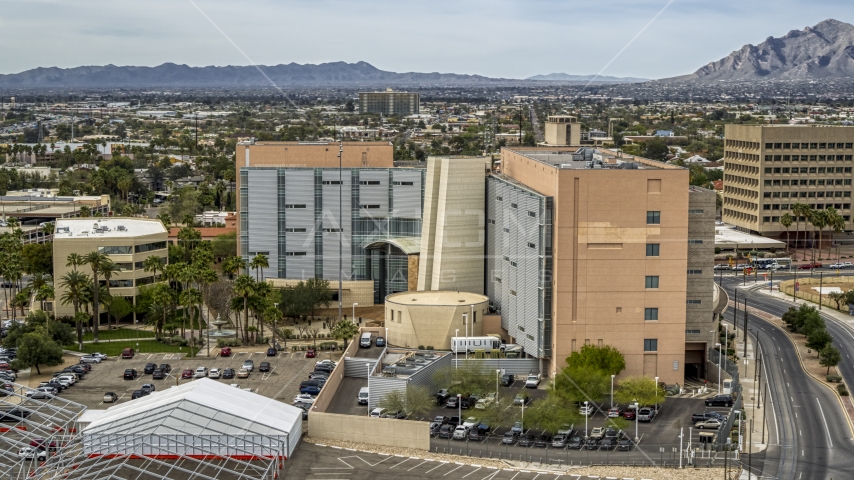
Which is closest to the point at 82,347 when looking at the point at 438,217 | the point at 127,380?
the point at 127,380

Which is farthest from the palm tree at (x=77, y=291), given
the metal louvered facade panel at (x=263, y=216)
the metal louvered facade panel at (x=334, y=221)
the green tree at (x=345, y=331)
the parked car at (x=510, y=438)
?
the parked car at (x=510, y=438)

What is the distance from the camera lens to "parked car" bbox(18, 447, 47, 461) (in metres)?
54.4

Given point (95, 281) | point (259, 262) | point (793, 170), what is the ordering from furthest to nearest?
point (793, 170)
point (259, 262)
point (95, 281)

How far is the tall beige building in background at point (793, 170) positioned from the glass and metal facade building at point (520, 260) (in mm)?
60914

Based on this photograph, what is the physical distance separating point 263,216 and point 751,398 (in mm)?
47431

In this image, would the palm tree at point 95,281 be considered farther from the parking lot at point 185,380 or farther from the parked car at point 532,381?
the parked car at point 532,381

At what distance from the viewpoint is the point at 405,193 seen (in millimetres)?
104750

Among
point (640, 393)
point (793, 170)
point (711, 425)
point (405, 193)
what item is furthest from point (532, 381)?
point (793, 170)

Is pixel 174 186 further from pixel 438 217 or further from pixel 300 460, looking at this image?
pixel 300 460

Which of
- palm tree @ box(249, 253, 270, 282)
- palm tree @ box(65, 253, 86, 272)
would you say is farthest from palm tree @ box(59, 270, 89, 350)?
palm tree @ box(249, 253, 270, 282)

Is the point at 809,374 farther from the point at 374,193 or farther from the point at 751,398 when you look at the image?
the point at 374,193

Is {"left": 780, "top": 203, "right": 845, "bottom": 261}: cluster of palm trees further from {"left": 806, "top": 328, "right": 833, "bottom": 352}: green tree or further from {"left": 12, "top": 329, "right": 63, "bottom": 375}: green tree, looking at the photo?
{"left": 12, "top": 329, "right": 63, "bottom": 375}: green tree

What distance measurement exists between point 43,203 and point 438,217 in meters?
73.8

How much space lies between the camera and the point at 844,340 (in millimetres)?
95500
